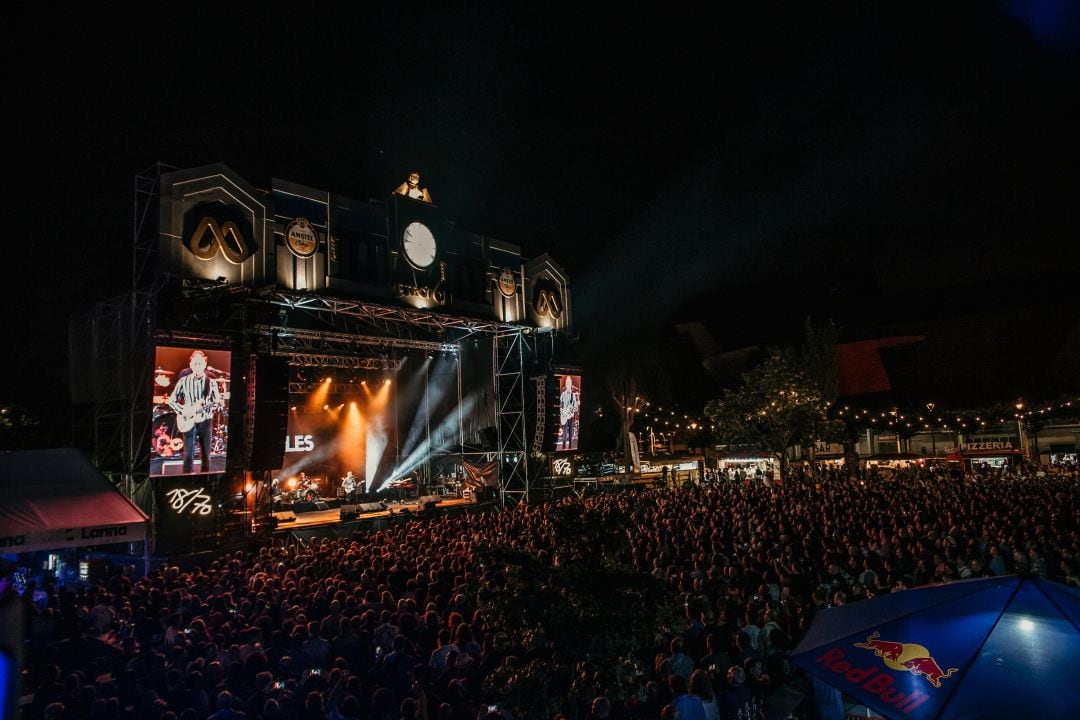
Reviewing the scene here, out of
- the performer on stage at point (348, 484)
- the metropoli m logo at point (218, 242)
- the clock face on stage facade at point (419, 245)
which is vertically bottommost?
the performer on stage at point (348, 484)

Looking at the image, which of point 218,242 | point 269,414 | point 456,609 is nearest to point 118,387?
point 269,414

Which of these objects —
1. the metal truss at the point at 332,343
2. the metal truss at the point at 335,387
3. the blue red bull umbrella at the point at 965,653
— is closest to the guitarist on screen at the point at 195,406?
the metal truss at the point at 332,343

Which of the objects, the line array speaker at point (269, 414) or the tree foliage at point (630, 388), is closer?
the line array speaker at point (269, 414)

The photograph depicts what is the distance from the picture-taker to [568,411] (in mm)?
24484

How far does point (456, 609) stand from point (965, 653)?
6.48 metres

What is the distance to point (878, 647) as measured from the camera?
3.66 m

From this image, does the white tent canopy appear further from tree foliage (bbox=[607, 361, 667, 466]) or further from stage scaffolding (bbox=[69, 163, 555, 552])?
tree foliage (bbox=[607, 361, 667, 466])

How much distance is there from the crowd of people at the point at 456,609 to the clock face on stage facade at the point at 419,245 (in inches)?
348

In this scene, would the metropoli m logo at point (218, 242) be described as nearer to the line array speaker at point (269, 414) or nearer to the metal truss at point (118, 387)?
the metal truss at point (118, 387)

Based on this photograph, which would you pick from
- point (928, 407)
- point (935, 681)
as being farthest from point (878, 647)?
point (928, 407)

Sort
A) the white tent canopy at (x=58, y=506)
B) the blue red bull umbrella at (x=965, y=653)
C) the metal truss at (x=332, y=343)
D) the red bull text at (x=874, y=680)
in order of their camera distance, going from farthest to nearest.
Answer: the metal truss at (x=332, y=343), the white tent canopy at (x=58, y=506), the red bull text at (x=874, y=680), the blue red bull umbrella at (x=965, y=653)

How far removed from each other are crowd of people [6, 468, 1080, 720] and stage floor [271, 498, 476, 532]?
11.7 feet

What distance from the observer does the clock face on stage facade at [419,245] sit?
20406mm

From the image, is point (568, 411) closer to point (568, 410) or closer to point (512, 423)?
point (568, 410)
